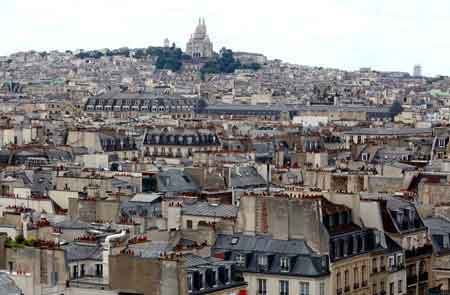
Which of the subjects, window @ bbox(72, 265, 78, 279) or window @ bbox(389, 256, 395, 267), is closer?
window @ bbox(72, 265, 78, 279)

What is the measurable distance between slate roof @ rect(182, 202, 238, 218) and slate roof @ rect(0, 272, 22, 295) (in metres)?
11.0

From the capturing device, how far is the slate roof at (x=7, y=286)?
25.8 m

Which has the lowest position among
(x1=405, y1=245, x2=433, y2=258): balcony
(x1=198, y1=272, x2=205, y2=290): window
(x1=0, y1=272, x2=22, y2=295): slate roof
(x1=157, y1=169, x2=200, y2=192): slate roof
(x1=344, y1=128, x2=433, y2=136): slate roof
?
(x1=344, y1=128, x2=433, y2=136): slate roof

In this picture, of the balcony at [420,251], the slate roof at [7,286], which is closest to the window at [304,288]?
the balcony at [420,251]

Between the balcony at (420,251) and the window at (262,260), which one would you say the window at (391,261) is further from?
the window at (262,260)

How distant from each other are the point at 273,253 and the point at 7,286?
7554mm

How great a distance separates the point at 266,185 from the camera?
50.3 metres

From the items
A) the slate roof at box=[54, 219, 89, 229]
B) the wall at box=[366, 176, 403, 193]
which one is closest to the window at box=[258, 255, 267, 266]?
the slate roof at box=[54, 219, 89, 229]

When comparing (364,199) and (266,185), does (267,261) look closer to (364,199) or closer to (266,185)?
(364,199)

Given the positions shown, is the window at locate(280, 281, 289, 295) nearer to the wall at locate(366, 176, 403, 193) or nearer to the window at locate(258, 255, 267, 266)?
the window at locate(258, 255, 267, 266)

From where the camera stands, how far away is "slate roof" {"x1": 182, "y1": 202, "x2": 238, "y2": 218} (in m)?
37.4

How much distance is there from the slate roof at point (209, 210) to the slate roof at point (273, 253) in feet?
14.6

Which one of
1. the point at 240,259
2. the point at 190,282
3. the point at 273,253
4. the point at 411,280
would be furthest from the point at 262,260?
the point at 411,280

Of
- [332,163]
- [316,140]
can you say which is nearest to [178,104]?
[316,140]
